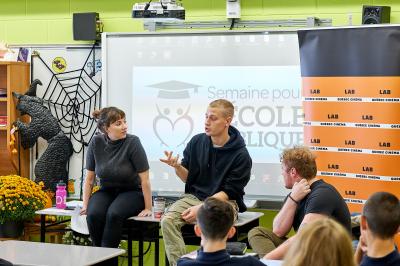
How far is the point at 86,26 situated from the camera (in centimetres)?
663

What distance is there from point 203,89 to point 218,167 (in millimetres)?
1110

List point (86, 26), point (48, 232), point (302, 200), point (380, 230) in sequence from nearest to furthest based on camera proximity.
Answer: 1. point (380, 230)
2. point (302, 200)
3. point (48, 232)
4. point (86, 26)

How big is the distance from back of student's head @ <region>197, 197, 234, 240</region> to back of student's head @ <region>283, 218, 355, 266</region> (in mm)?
612

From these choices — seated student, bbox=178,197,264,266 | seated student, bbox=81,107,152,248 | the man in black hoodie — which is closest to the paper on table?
seated student, bbox=81,107,152,248

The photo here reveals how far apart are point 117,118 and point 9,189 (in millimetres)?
1324

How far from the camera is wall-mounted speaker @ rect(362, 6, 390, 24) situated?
5.56 metres

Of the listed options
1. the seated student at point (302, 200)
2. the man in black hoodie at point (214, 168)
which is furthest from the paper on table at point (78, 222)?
the seated student at point (302, 200)

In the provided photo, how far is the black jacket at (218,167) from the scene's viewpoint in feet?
17.0

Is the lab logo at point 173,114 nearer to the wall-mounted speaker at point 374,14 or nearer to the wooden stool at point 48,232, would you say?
the wooden stool at point 48,232

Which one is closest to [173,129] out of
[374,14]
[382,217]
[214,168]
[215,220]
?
[214,168]

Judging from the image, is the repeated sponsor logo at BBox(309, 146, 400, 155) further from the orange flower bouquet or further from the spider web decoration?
the orange flower bouquet

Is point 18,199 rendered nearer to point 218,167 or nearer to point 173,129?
point 173,129

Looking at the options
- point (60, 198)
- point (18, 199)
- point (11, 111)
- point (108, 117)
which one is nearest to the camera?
point (108, 117)

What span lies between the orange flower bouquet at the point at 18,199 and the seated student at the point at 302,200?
96.4 inches
